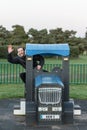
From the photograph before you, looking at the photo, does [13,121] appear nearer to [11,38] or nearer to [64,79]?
[64,79]

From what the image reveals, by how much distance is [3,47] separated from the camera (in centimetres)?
4116

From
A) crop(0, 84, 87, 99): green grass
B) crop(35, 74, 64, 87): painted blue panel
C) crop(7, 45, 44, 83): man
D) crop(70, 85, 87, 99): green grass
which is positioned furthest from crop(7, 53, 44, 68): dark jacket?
crop(70, 85, 87, 99): green grass

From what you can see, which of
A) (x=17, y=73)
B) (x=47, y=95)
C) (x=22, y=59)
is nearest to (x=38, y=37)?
(x=17, y=73)

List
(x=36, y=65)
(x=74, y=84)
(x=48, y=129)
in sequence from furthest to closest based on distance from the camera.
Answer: (x=74, y=84)
(x=36, y=65)
(x=48, y=129)

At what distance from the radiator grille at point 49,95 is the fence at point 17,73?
24.9 ft

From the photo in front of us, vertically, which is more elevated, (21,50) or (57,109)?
(21,50)

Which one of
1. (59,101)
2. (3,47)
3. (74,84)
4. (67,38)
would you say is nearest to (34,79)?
(59,101)

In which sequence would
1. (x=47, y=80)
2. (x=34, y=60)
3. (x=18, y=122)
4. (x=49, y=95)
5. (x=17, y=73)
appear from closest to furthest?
1. (x=49, y=95)
2. (x=47, y=80)
3. (x=18, y=122)
4. (x=34, y=60)
5. (x=17, y=73)

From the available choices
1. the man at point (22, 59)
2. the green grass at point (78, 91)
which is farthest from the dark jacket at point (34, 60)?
the green grass at point (78, 91)

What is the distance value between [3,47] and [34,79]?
32328 millimetres

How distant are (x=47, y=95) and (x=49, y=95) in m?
0.04

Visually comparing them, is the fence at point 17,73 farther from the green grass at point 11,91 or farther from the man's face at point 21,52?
the man's face at point 21,52

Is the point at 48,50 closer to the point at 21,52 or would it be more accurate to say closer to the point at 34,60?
the point at 34,60

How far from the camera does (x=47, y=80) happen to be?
28.5 ft
